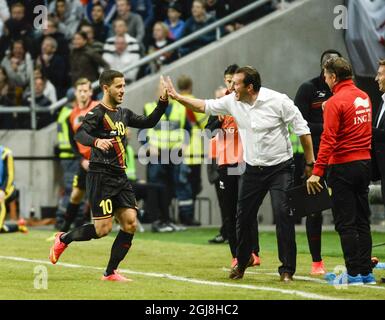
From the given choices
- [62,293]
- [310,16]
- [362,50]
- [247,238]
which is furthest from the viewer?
[310,16]

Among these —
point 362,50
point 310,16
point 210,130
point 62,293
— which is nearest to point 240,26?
point 310,16

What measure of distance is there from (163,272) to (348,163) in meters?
2.78

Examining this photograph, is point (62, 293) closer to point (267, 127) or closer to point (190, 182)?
point (267, 127)

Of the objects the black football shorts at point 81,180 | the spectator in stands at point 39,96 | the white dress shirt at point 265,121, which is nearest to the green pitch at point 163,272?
the black football shorts at point 81,180

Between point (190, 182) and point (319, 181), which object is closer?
point (319, 181)

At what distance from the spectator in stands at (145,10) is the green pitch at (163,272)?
6.62 metres

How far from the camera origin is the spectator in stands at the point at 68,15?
2450 cm

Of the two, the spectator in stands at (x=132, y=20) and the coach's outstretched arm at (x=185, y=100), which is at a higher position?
the spectator in stands at (x=132, y=20)

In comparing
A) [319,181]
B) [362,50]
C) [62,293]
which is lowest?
[62,293]

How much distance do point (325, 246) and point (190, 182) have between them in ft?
16.9

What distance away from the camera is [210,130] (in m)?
14.4

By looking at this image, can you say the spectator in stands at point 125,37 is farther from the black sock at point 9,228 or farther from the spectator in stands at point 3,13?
the black sock at point 9,228

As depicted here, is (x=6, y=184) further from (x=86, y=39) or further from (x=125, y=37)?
(x=125, y=37)

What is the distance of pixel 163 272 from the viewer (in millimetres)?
13180
